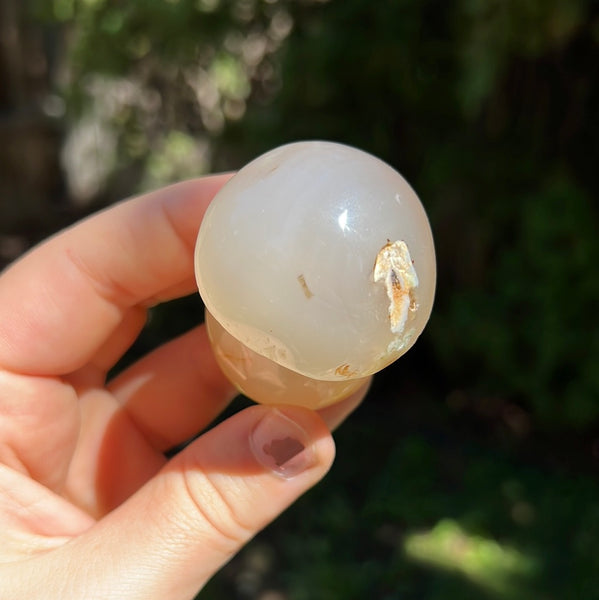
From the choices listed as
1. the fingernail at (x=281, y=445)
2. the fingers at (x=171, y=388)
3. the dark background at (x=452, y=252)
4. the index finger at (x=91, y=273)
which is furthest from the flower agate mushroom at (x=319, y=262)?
the dark background at (x=452, y=252)

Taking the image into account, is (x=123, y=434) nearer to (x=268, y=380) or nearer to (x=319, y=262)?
(x=268, y=380)

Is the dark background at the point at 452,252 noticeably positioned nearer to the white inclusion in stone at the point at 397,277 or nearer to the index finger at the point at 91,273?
the index finger at the point at 91,273

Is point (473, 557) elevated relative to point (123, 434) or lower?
lower

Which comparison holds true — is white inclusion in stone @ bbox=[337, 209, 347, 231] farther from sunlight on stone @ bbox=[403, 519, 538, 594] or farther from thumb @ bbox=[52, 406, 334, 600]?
sunlight on stone @ bbox=[403, 519, 538, 594]

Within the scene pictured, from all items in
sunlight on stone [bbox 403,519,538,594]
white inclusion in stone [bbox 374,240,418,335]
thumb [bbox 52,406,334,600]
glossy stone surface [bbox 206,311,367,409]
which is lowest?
sunlight on stone [bbox 403,519,538,594]

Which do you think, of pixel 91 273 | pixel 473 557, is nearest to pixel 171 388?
pixel 91 273

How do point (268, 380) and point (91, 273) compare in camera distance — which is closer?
point (268, 380)

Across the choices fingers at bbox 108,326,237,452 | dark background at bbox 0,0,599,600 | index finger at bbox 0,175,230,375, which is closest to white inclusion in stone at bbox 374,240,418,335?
index finger at bbox 0,175,230,375
